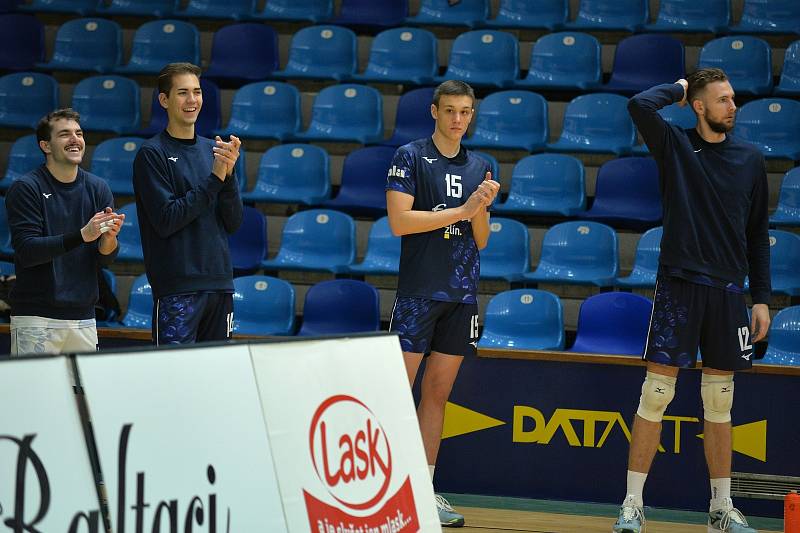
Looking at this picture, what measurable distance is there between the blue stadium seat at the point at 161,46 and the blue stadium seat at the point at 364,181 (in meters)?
1.96

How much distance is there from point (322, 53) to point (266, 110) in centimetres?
77

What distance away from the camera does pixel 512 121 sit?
8.22 m

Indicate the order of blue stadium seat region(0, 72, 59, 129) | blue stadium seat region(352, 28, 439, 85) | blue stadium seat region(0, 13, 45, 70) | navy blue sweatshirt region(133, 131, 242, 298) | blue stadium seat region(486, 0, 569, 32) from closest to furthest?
navy blue sweatshirt region(133, 131, 242, 298) < blue stadium seat region(352, 28, 439, 85) < blue stadium seat region(0, 72, 59, 129) < blue stadium seat region(486, 0, 569, 32) < blue stadium seat region(0, 13, 45, 70)

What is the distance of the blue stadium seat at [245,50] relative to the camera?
30.2 feet

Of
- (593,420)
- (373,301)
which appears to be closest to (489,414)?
(593,420)

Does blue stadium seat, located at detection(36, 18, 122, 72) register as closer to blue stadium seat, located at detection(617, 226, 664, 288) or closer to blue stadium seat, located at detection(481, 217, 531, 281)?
blue stadium seat, located at detection(481, 217, 531, 281)

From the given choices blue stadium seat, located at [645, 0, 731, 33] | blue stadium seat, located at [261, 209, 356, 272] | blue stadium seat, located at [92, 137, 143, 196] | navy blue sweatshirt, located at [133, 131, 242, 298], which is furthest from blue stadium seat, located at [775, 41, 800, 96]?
navy blue sweatshirt, located at [133, 131, 242, 298]

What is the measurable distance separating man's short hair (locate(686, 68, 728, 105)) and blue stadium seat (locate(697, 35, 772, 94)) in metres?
3.41

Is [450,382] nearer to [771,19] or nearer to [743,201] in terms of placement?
[743,201]

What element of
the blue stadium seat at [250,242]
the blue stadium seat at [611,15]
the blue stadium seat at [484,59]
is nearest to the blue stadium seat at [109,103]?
the blue stadium seat at [250,242]

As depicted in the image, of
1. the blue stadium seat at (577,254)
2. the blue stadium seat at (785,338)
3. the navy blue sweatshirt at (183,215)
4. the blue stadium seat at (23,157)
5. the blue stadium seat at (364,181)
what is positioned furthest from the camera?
the blue stadium seat at (23,157)

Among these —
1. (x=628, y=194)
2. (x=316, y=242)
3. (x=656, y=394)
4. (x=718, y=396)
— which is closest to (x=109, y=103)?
(x=316, y=242)

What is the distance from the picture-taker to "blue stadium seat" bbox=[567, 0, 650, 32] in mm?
8844

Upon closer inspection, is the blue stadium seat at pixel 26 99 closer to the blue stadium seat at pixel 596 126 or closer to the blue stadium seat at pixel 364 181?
the blue stadium seat at pixel 364 181
